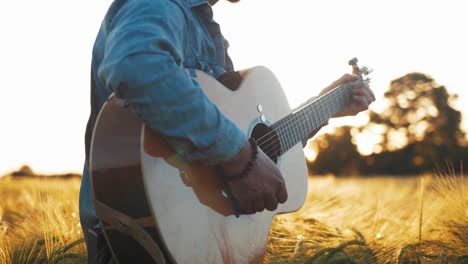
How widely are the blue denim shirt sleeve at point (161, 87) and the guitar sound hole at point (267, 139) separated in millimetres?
445

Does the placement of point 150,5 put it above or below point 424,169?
above

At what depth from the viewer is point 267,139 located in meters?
1.91

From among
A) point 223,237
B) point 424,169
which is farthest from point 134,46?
point 424,169

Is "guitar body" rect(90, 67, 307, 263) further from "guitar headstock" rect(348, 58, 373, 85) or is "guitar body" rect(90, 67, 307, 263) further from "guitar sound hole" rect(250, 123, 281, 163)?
"guitar headstock" rect(348, 58, 373, 85)

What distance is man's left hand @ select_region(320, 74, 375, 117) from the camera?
2992 mm

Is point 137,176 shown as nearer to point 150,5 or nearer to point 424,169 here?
point 150,5

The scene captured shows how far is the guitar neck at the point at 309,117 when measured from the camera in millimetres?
2080

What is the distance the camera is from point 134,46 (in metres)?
1.25

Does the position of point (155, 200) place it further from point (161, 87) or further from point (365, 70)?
point (365, 70)

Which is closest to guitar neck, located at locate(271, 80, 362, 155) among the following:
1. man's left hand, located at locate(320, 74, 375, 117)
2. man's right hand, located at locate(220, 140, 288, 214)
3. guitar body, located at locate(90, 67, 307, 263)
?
man's left hand, located at locate(320, 74, 375, 117)

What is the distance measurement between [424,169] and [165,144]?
30618mm

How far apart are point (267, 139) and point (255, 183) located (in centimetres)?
43

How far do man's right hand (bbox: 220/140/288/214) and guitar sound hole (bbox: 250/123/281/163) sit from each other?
11.0 inches

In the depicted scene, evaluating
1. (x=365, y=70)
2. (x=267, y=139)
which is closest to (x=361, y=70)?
(x=365, y=70)
